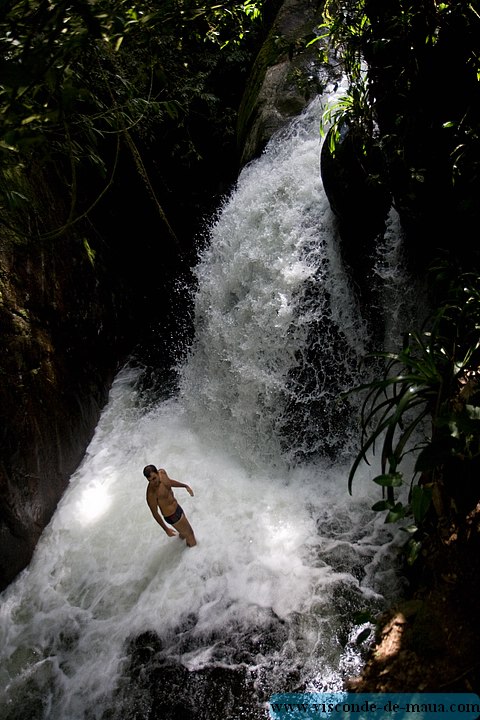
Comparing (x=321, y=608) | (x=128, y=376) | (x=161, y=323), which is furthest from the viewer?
(x=161, y=323)

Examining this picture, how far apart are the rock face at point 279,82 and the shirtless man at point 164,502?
4384 millimetres

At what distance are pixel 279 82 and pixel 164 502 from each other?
5639 millimetres

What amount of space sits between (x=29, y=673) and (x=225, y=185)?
6.03 meters

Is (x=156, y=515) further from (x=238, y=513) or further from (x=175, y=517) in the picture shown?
(x=238, y=513)

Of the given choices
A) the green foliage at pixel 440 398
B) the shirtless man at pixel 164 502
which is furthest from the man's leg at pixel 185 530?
the green foliage at pixel 440 398

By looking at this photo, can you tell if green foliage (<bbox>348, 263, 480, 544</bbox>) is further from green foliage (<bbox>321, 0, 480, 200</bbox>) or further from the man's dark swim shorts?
the man's dark swim shorts

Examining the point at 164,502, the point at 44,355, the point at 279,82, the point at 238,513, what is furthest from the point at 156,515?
the point at 279,82

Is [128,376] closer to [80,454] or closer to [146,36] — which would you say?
[80,454]

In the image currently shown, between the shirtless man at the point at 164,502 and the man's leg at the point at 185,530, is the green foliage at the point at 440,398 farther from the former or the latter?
the man's leg at the point at 185,530

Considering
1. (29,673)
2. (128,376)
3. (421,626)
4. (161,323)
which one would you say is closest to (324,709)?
(421,626)

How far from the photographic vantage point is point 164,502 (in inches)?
149

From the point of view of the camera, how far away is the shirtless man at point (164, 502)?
3666mm

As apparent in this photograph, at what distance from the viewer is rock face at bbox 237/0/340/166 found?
5.92 m

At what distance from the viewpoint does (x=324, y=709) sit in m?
2.77
